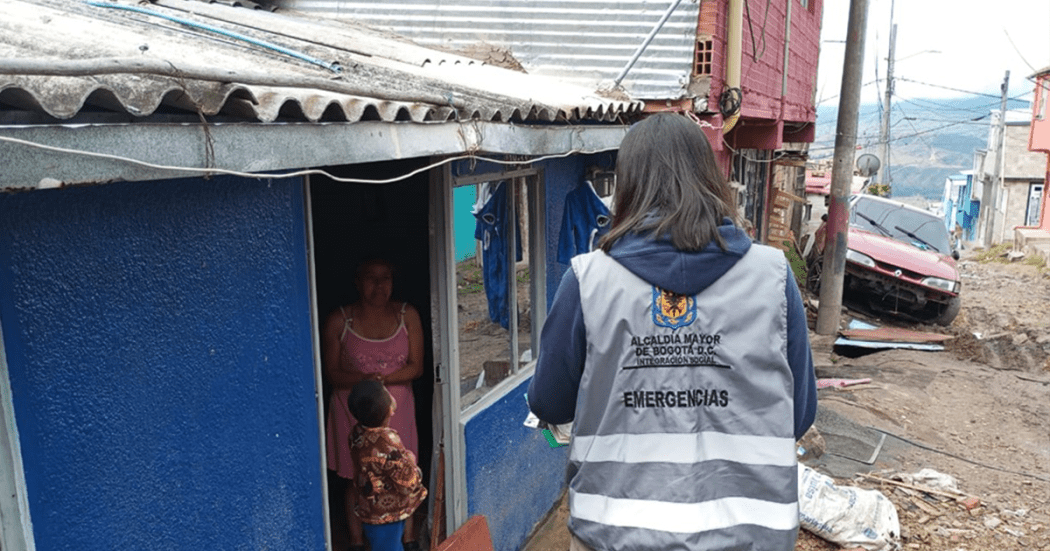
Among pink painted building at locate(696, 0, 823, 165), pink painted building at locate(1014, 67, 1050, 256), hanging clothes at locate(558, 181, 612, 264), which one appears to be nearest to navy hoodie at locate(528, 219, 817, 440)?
hanging clothes at locate(558, 181, 612, 264)

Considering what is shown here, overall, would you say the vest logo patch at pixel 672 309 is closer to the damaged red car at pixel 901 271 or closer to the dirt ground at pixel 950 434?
the dirt ground at pixel 950 434

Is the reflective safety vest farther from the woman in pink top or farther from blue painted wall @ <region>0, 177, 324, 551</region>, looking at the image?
the woman in pink top

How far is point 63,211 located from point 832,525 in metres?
4.96

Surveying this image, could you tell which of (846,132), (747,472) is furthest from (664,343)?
(846,132)

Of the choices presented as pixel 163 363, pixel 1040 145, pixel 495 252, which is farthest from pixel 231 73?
pixel 1040 145

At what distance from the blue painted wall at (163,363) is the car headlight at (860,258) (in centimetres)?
1186

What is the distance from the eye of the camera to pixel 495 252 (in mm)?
5406

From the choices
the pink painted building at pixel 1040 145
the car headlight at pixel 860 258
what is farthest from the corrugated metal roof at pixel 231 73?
the pink painted building at pixel 1040 145

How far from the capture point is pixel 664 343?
6.54ft

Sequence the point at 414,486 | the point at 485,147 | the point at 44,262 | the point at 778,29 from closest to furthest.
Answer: the point at 44,262
the point at 485,147
the point at 414,486
the point at 778,29

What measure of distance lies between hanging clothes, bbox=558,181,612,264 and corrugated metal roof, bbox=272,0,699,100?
5.95ft

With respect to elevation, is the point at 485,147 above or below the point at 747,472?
above

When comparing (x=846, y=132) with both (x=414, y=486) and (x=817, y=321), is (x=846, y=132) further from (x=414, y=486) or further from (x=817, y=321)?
(x=414, y=486)

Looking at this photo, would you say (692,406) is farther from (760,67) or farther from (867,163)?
(867,163)
